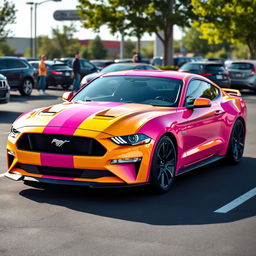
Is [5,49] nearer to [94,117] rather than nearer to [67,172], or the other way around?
[94,117]

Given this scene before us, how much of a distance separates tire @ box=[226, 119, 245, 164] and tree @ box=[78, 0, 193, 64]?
29217 millimetres

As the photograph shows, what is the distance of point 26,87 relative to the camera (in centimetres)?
2619

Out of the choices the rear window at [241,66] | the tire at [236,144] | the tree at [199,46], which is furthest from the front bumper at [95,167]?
the tree at [199,46]

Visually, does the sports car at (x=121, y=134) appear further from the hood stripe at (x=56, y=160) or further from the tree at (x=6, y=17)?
the tree at (x=6, y=17)

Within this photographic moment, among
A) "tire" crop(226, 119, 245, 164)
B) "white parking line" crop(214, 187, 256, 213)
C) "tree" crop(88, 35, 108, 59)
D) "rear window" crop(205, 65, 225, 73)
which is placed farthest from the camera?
"tree" crop(88, 35, 108, 59)

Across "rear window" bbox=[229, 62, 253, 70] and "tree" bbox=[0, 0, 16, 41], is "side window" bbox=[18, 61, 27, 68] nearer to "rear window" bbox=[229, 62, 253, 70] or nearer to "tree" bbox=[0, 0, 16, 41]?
"rear window" bbox=[229, 62, 253, 70]

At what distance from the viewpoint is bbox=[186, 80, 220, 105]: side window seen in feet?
28.4

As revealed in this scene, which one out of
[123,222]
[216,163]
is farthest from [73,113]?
[216,163]

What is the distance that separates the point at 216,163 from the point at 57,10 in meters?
82.4

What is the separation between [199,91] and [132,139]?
2.22 m

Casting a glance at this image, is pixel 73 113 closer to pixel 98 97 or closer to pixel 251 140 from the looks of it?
pixel 98 97

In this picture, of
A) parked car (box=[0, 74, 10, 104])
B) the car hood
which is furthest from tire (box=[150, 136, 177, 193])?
parked car (box=[0, 74, 10, 104])

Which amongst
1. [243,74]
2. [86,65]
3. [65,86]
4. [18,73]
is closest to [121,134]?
[18,73]

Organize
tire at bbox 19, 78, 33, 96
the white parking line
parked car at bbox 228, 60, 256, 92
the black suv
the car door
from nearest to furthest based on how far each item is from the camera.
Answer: the white parking line, the car door, the black suv, tire at bbox 19, 78, 33, 96, parked car at bbox 228, 60, 256, 92
